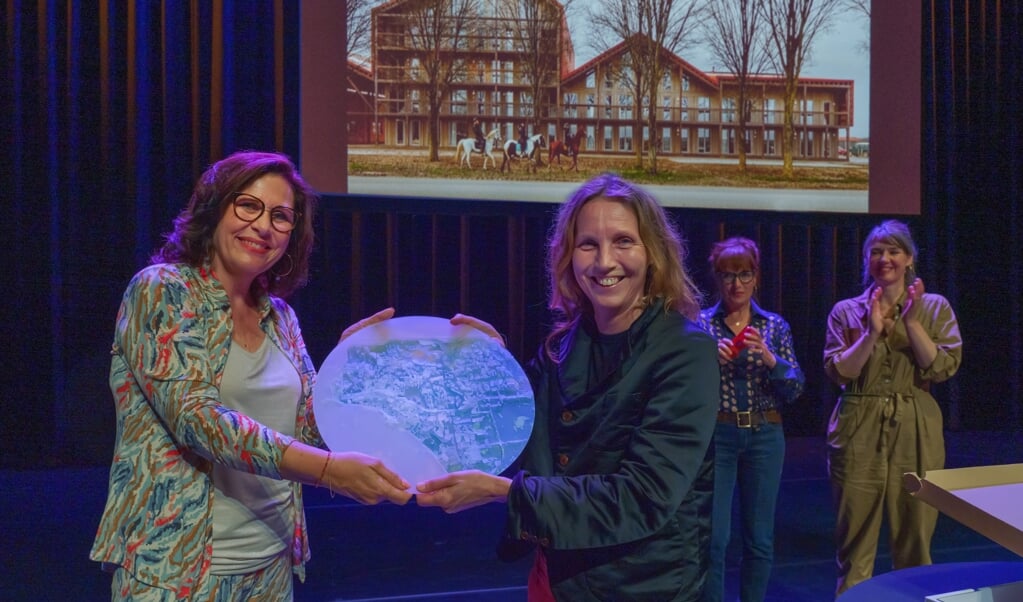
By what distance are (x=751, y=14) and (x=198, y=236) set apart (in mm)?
4375

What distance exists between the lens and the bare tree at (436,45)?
4.68 m

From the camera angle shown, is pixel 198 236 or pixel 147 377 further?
pixel 198 236

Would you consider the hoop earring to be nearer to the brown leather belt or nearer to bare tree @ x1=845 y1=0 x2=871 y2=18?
the brown leather belt

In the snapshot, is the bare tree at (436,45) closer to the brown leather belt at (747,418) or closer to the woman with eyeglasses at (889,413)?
the brown leather belt at (747,418)

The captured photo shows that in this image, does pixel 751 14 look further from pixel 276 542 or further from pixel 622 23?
pixel 276 542

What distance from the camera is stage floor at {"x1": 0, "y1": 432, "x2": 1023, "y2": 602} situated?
10.0 feet

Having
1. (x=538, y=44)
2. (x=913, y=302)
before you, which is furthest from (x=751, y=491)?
(x=538, y=44)

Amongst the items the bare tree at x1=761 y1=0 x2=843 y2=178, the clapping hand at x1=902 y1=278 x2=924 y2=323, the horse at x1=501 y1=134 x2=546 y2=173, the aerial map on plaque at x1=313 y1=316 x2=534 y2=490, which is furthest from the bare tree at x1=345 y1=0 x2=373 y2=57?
the aerial map on plaque at x1=313 y1=316 x2=534 y2=490

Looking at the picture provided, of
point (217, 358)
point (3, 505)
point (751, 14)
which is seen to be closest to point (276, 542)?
point (217, 358)

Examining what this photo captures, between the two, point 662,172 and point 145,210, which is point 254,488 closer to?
point 145,210

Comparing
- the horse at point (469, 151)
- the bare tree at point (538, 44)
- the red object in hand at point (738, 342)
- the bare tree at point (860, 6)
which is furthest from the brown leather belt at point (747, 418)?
the bare tree at point (860, 6)

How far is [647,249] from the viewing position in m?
1.26

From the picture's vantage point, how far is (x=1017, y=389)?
5.60 m

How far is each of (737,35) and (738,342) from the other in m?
2.76
